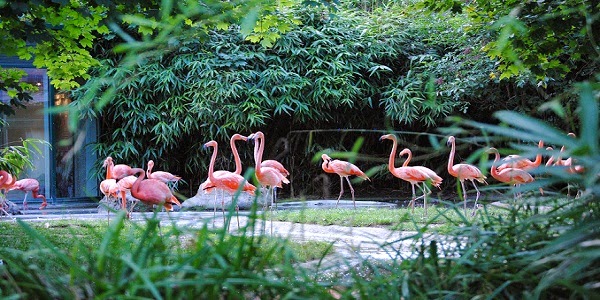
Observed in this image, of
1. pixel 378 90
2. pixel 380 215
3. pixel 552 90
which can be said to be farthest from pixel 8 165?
pixel 552 90

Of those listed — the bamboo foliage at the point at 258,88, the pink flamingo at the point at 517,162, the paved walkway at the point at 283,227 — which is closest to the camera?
the pink flamingo at the point at 517,162

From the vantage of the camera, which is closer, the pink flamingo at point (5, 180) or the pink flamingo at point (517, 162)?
the pink flamingo at point (517, 162)

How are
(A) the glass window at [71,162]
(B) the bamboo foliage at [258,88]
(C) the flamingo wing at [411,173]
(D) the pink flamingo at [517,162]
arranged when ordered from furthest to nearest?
1. (A) the glass window at [71,162]
2. (B) the bamboo foliage at [258,88]
3. (C) the flamingo wing at [411,173]
4. (D) the pink flamingo at [517,162]

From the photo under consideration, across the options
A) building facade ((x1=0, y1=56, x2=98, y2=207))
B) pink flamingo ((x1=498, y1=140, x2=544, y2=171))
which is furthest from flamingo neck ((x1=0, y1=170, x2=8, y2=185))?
pink flamingo ((x1=498, y1=140, x2=544, y2=171))

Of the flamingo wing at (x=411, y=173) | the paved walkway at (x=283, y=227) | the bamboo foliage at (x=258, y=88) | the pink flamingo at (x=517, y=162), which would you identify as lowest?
the paved walkway at (x=283, y=227)

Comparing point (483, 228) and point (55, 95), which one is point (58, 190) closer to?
point (55, 95)

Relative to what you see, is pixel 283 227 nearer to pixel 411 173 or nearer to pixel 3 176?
pixel 411 173

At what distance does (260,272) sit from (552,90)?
10.5 m

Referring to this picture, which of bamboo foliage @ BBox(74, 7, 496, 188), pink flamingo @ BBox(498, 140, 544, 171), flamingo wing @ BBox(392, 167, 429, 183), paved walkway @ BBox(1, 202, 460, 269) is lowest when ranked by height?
paved walkway @ BBox(1, 202, 460, 269)

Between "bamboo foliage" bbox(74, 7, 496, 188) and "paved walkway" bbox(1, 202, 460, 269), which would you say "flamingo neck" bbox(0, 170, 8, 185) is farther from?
"bamboo foliage" bbox(74, 7, 496, 188)

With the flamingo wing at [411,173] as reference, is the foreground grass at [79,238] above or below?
below

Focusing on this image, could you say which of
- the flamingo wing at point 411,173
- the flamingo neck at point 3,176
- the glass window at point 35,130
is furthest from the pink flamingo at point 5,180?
the flamingo wing at point 411,173

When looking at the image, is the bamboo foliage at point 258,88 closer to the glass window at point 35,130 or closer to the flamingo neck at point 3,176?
the glass window at point 35,130

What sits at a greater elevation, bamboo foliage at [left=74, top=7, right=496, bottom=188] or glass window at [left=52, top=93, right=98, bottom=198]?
bamboo foliage at [left=74, top=7, right=496, bottom=188]
